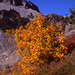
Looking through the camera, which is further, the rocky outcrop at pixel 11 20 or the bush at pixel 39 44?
the rocky outcrop at pixel 11 20

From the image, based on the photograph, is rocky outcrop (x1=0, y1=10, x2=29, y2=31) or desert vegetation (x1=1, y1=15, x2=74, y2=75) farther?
rocky outcrop (x1=0, y1=10, x2=29, y2=31)

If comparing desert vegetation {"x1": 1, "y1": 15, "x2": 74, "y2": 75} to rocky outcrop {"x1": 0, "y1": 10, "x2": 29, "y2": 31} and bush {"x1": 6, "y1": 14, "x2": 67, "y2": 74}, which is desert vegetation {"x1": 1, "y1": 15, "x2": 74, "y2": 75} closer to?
bush {"x1": 6, "y1": 14, "x2": 67, "y2": 74}

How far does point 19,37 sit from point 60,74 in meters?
3.37

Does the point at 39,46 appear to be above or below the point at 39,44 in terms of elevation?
below

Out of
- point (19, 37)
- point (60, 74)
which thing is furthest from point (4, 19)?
point (60, 74)

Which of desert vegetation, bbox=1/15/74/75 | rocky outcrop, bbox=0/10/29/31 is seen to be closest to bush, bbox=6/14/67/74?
desert vegetation, bbox=1/15/74/75

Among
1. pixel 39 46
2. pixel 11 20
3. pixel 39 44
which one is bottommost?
pixel 39 46

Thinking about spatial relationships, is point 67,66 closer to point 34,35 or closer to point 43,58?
point 43,58

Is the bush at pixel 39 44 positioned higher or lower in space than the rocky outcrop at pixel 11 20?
lower

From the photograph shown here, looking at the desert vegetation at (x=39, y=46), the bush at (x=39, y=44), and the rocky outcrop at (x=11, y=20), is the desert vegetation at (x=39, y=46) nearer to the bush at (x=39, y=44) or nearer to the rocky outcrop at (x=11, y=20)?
the bush at (x=39, y=44)

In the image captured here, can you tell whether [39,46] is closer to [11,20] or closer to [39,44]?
[39,44]

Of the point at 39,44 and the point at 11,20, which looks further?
the point at 11,20

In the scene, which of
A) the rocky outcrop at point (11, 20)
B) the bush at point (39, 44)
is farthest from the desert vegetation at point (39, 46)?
the rocky outcrop at point (11, 20)

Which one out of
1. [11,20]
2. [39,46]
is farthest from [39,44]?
[11,20]
